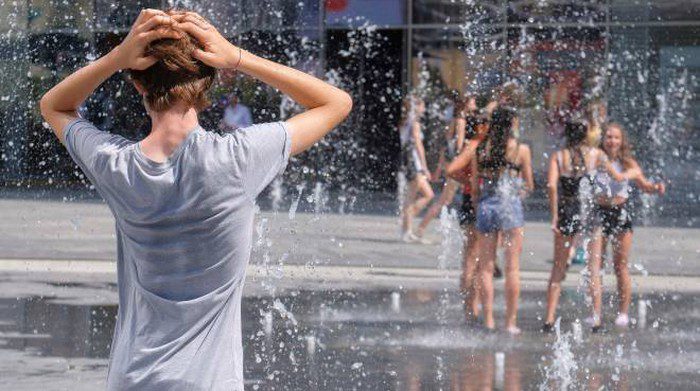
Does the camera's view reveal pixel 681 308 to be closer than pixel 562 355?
No

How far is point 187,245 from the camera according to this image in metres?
2.93

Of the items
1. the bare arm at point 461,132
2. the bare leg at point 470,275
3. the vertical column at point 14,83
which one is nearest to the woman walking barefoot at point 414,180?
the bare arm at point 461,132

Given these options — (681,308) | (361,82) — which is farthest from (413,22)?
(681,308)

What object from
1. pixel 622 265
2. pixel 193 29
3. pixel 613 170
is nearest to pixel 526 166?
pixel 613 170

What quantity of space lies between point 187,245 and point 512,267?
5.69 meters

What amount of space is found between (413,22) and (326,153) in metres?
2.37

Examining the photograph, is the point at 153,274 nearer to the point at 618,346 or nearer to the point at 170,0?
the point at 618,346

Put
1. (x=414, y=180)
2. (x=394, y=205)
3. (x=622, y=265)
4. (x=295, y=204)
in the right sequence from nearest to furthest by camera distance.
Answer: (x=622, y=265) → (x=414, y=180) → (x=295, y=204) → (x=394, y=205)

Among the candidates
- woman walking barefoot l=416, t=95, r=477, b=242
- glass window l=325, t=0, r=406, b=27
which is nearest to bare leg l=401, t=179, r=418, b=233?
woman walking barefoot l=416, t=95, r=477, b=242

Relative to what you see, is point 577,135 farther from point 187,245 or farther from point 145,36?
point 145,36

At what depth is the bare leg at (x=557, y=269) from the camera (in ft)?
28.5

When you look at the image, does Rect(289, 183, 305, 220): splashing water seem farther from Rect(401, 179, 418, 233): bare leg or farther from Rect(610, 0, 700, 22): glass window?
Rect(610, 0, 700, 22): glass window

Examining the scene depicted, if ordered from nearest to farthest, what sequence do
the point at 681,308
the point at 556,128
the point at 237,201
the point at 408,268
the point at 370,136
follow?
the point at 237,201 → the point at 681,308 → the point at 408,268 → the point at 556,128 → the point at 370,136

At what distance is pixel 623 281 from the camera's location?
9008mm
